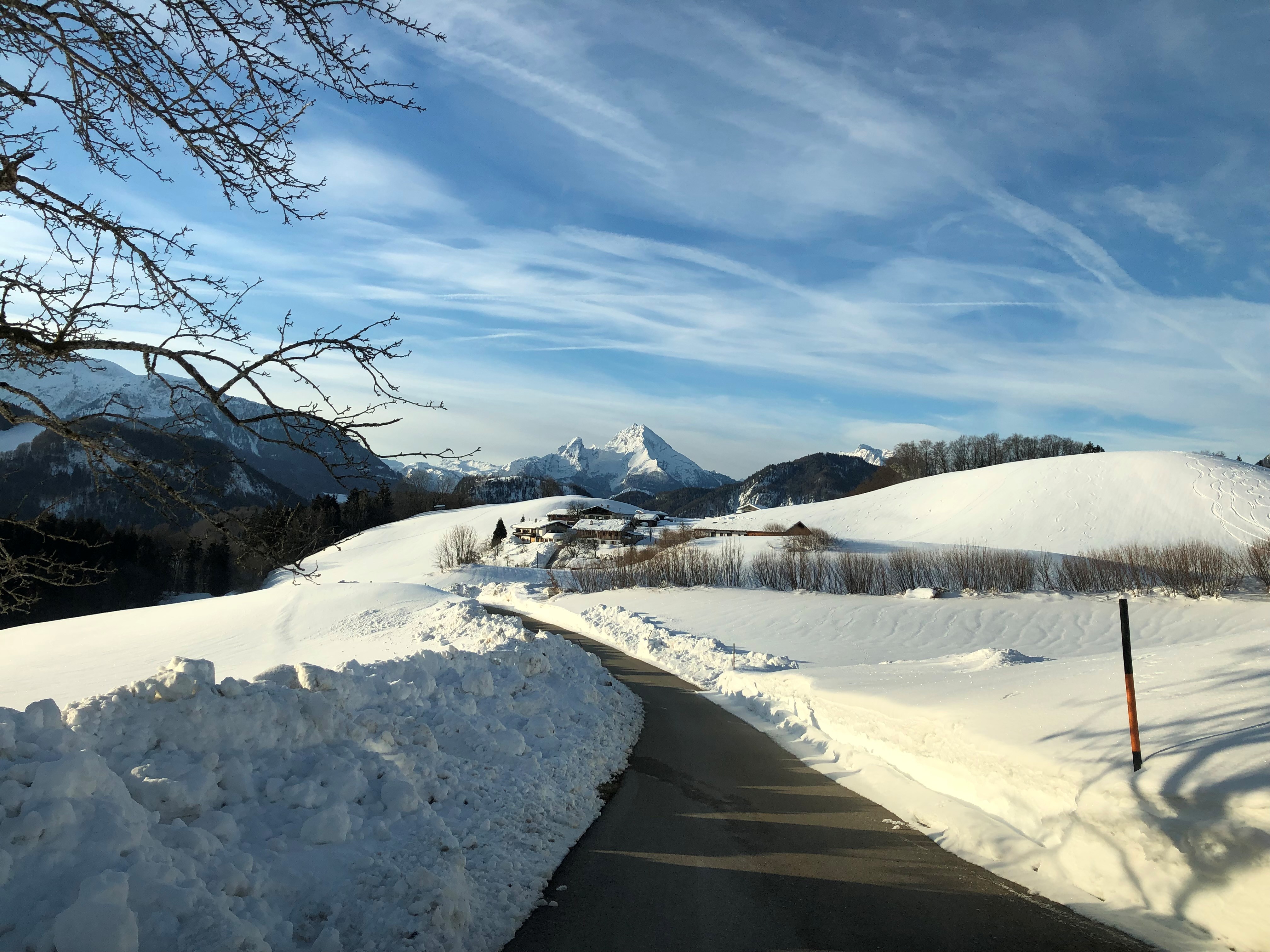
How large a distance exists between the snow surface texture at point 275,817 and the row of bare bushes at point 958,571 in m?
38.7

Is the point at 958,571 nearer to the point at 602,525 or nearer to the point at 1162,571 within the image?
the point at 1162,571

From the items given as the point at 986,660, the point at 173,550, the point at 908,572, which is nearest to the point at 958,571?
the point at 908,572

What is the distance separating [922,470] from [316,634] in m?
119

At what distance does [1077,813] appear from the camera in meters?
5.42

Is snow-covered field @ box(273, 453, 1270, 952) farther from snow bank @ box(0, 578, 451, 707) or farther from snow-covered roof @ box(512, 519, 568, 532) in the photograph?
snow-covered roof @ box(512, 519, 568, 532)

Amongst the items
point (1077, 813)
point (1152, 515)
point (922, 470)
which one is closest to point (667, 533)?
point (1152, 515)

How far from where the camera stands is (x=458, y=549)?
88.6 metres

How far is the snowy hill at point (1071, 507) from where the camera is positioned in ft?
191

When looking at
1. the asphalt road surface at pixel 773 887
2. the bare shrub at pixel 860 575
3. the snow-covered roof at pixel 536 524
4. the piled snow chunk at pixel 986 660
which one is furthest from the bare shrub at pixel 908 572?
the snow-covered roof at pixel 536 524

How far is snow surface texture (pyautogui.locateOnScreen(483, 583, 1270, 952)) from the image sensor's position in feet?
14.7

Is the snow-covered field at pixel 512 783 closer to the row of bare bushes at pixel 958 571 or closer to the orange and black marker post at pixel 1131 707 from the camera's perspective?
the orange and black marker post at pixel 1131 707

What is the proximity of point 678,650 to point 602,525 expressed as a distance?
80.6m

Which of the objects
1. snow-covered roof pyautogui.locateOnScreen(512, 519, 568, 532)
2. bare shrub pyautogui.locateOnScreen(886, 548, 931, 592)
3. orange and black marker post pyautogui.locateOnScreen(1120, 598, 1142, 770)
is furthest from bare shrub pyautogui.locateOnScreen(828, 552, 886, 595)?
snow-covered roof pyautogui.locateOnScreen(512, 519, 568, 532)

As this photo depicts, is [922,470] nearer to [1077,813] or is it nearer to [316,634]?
[316,634]
